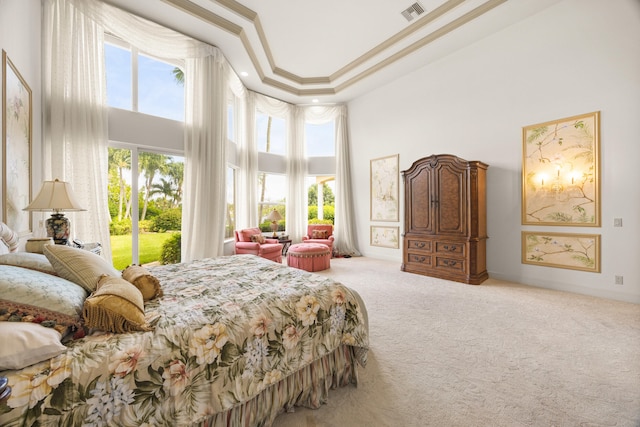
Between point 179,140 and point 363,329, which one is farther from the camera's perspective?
point 179,140

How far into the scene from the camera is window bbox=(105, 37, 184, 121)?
3.69 m

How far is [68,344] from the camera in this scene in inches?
39.4

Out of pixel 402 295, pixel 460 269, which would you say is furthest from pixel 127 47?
pixel 460 269

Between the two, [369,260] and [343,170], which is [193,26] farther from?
[369,260]

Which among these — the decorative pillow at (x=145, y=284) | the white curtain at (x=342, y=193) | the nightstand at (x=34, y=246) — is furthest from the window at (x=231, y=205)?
Result: the decorative pillow at (x=145, y=284)

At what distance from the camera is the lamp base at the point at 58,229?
236cm

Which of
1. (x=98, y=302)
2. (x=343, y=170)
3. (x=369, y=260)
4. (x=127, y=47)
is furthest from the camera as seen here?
(x=343, y=170)

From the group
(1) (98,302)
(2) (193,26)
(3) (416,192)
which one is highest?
(2) (193,26)

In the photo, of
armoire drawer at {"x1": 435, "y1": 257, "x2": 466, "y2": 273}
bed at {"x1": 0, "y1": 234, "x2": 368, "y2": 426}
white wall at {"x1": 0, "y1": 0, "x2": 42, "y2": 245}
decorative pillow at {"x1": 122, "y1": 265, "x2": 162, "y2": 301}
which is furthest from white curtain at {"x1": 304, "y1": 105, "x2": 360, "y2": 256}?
white wall at {"x1": 0, "y1": 0, "x2": 42, "y2": 245}

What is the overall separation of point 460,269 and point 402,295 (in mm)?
1248

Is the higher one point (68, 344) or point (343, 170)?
point (343, 170)

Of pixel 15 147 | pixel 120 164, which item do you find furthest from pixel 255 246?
pixel 15 147

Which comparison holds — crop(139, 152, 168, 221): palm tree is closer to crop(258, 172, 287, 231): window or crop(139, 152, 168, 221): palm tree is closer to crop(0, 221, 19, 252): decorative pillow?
crop(0, 221, 19, 252): decorative pillow

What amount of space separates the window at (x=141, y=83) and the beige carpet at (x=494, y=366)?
4392 mm
